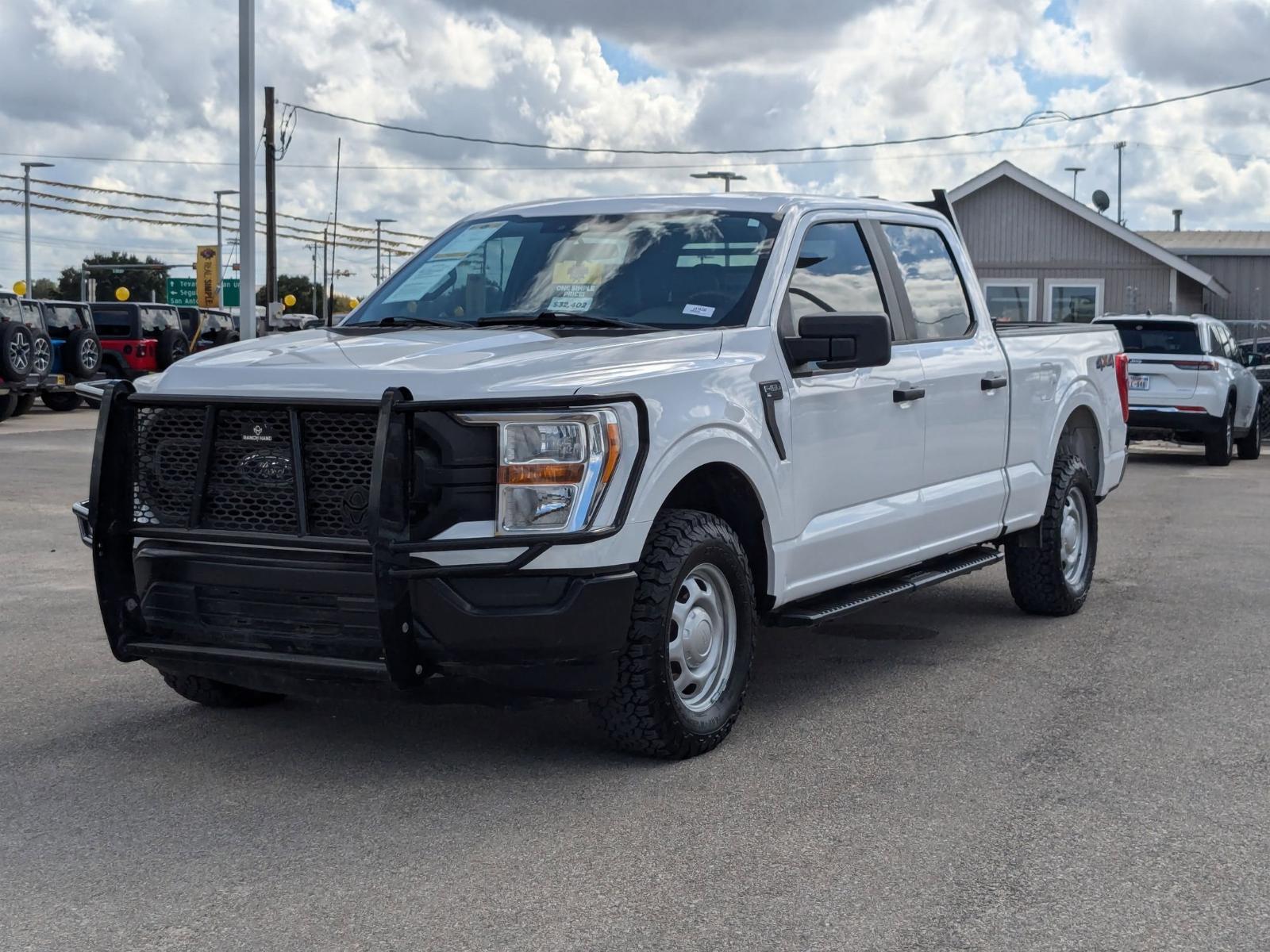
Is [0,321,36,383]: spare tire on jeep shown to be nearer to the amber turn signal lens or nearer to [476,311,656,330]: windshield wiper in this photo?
[476,311,656,330]: windshield wiper

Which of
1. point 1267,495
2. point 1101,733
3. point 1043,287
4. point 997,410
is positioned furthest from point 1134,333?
point 1043,287

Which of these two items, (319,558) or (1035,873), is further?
(319,558)

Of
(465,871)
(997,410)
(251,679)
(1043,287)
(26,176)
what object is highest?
(26,176)

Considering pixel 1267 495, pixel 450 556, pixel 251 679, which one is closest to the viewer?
pixel 450 556

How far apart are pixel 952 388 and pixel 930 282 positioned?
0.59m

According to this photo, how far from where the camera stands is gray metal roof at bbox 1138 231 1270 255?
43.4 m

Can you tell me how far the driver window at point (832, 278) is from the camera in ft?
20.8

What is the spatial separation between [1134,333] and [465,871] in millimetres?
16619

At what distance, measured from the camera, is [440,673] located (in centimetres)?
505

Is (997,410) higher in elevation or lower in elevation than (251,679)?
higher

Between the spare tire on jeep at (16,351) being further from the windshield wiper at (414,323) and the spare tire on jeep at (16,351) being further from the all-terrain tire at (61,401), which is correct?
the windshield wiper at (414,323)

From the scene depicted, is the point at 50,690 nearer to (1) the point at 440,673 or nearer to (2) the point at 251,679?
(2) the point at 251,679

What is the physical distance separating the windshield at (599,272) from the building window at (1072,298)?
33.4 m

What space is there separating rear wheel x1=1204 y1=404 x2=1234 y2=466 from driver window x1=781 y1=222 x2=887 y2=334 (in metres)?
13.4
